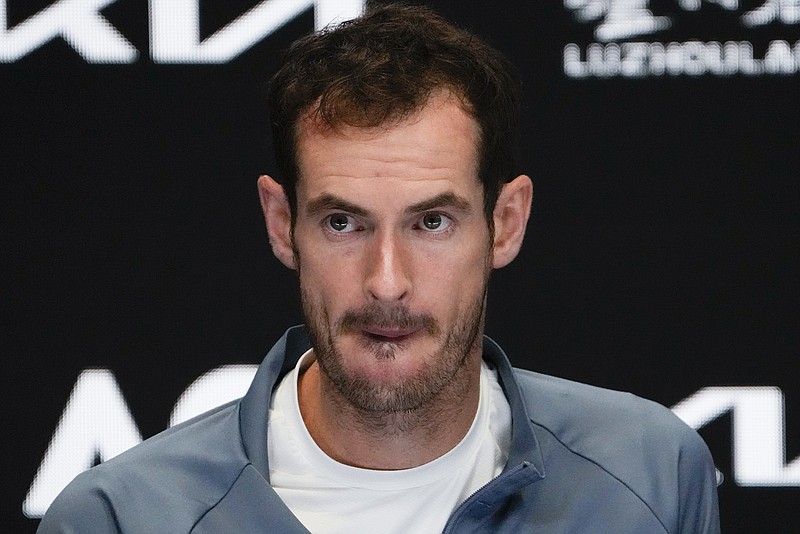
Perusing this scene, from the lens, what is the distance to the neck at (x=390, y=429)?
1.69 metres

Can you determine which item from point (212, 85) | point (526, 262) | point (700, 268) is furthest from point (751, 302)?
point (212, 85)

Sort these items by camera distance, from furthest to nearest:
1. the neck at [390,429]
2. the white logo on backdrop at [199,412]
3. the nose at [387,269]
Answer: the white logo on backdrop at [199,412], the neck at [390,429], the nose at [387,269]

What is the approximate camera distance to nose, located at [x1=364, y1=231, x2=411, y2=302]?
156cm

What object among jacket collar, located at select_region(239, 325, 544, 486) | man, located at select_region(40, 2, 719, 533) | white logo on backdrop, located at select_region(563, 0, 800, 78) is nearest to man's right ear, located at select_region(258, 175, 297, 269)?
man, located at select_region(40, 2, 719, 533)

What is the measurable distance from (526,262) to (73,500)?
3.13ft

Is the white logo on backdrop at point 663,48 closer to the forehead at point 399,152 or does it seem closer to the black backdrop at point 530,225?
the black backdrop at point 530,225

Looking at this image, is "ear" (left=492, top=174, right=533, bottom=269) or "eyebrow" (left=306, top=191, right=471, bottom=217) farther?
"ear" (left=492, top=174, right=533, bottom=269)

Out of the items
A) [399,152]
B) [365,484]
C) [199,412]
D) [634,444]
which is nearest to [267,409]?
[365,484]

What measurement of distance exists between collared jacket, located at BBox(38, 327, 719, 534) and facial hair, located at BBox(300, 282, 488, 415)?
0.40 feet

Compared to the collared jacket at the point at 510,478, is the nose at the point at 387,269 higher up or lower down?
higher up

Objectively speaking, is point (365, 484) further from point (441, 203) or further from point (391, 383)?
point (441, 203)

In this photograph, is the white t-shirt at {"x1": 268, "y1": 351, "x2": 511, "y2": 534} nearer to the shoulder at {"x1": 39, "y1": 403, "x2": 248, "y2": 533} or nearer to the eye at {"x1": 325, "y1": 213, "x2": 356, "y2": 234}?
the shoulder at {"x1": 39, "y1": 403, "x2": 248, "y2": 533}

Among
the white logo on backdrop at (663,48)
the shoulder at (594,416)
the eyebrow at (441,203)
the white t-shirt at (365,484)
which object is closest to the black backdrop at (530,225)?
the white logo on backdrop at (663,48)

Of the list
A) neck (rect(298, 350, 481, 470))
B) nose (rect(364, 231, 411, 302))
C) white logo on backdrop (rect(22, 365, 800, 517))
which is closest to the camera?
nose (rect(364, 231, 411, 302))
